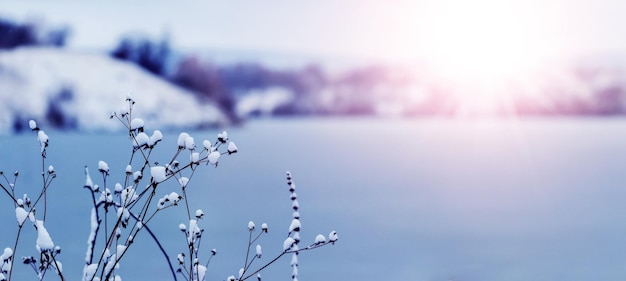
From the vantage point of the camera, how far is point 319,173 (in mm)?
5457

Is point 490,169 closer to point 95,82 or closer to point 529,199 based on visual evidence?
point 529,199

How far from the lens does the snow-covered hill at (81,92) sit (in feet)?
21.4

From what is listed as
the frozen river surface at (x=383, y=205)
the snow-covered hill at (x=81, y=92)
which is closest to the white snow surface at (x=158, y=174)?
the frozen river surface at (x=383, y=205)

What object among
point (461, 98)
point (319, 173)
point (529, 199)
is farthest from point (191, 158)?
point (461, 98)

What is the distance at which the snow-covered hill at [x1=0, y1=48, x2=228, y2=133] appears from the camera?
6516 mm

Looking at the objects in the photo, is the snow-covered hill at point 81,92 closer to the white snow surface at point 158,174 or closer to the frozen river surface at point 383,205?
the frozen river surface at point 383,205

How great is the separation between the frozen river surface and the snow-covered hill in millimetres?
495

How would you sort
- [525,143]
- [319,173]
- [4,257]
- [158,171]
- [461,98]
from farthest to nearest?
1. [525,143]
2. [461,98]
3. [319,173]
4. [4,257]
5. [158,171]

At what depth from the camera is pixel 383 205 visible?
4.76 meters

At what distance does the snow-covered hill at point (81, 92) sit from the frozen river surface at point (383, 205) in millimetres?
495

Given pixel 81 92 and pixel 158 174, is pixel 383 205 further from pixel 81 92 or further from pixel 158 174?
pixel 81 92

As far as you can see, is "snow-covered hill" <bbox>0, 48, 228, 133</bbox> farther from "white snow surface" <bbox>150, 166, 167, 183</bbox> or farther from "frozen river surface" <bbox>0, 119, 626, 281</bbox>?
"white snow surface" <bbox>150, 166, 167, 183</bbox>

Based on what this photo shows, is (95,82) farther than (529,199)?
Yes

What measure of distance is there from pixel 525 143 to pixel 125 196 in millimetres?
7784
